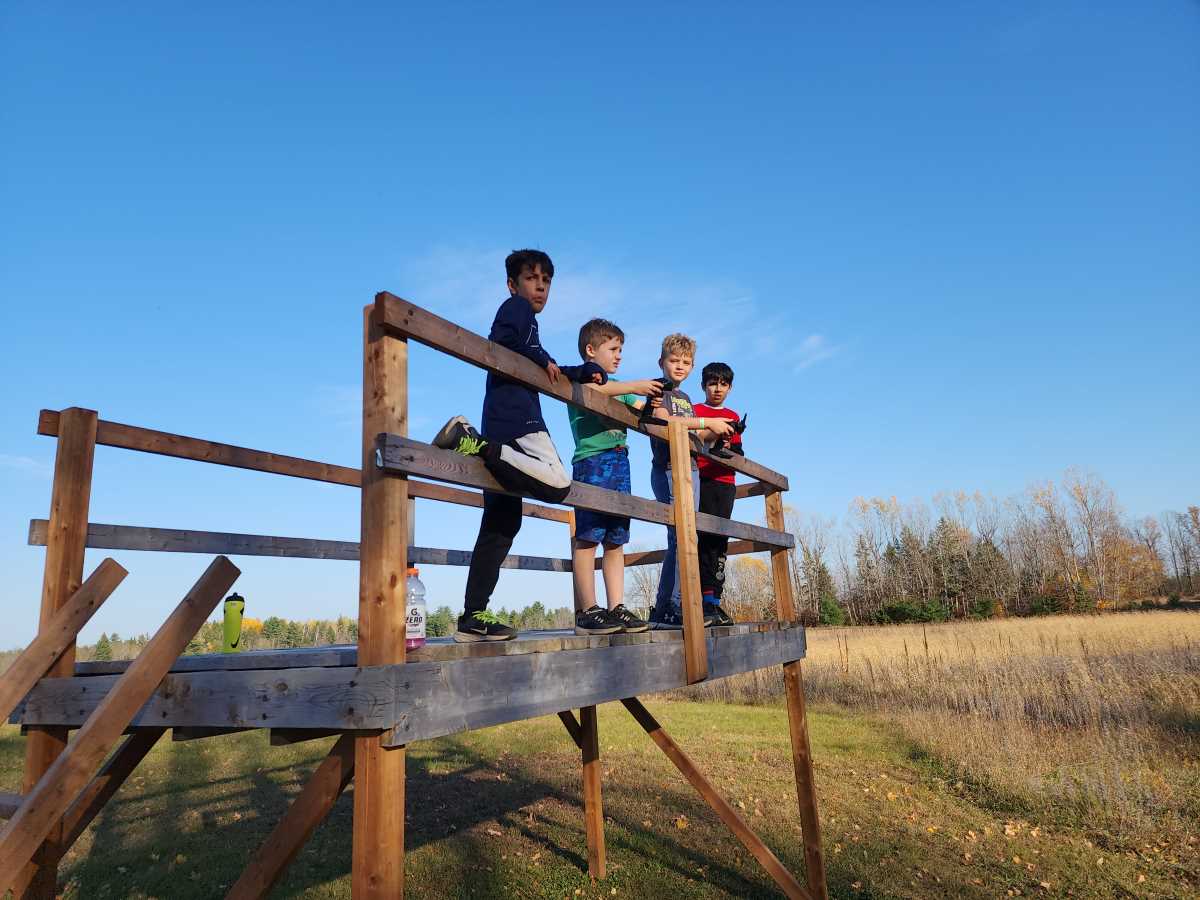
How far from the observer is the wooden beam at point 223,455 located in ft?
13.2

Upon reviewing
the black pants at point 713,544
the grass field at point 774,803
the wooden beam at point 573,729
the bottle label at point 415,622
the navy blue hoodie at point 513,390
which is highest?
the navy blue hoodie at point 513,390

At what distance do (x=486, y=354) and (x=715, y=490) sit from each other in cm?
330

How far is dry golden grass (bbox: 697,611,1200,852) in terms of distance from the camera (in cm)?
884

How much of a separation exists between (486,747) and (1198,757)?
34.6 feet

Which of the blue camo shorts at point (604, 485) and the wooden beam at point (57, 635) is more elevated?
the blue camo shorts at point (604, 485)

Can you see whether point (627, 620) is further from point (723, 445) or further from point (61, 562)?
point (61, 562)

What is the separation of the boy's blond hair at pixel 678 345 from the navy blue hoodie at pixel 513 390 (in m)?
2.06

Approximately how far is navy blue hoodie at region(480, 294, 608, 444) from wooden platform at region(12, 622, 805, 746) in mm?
923

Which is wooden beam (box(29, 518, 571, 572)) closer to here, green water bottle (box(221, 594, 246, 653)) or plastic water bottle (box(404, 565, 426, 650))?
green water bottle (box(221, 594, 246, 653))

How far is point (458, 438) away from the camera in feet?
9.37

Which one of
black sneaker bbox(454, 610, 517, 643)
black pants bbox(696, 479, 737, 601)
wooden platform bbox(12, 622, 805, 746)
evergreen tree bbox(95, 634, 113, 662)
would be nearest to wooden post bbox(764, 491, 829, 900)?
black pants bbox(696, 479, 737, 601)

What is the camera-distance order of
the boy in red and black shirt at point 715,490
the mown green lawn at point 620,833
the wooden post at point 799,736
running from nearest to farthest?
the boy in red and black shirt at point 715,490, the wooden post at point 799,736, the mown green lawn at point 620,833

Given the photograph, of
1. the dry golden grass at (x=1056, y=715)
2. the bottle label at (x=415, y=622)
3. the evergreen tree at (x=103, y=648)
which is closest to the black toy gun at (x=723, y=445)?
the bottle label at (x=415, y=622)

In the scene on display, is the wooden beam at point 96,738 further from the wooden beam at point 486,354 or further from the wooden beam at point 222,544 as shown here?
the wooden beam at point 222,544
